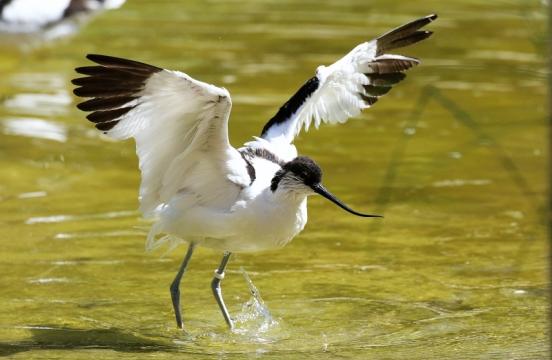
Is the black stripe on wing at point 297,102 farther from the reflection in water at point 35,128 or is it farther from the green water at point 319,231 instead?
the reflection in water at point 35,128

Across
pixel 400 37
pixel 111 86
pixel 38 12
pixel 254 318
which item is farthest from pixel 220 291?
pixel 38 12

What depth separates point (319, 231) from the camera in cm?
790

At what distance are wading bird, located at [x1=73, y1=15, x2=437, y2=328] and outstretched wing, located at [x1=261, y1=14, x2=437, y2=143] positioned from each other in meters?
0.19

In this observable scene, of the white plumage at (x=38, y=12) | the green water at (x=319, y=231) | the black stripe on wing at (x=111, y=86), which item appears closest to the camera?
the black stripe on wing at (x=111, y=86)

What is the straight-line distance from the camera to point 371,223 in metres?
8.02

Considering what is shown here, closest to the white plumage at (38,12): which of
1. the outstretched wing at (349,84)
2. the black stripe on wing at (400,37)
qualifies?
the outstretched wing at (349,84)

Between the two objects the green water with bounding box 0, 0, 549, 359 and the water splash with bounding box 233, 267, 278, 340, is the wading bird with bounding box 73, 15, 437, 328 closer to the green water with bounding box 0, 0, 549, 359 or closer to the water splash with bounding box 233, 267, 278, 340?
the water splash with bounding box 233, 267, 278, 340

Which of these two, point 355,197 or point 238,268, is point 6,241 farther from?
point 355,197

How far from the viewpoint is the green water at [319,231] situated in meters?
5.83

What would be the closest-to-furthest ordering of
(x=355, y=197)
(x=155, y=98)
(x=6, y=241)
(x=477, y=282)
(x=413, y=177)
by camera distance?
(x=155, y=98)
(x=477, y=282)
(x=6, y=241)
(x=355, y=197)
(x=413, y=177)

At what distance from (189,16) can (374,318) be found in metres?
9.90

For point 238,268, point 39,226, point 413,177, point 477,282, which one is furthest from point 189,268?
point 413,177

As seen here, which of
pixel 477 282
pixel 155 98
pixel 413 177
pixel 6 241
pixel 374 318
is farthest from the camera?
pixel 413 177

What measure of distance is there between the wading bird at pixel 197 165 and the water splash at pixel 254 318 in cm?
10
